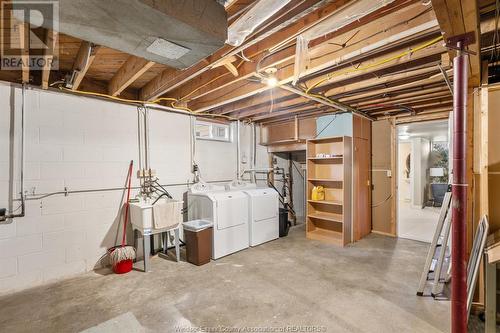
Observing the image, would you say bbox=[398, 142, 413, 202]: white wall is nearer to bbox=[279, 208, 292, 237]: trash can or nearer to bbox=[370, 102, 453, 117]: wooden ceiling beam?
bbox=[370, 102, 453, 117]: wooden ceiling beam

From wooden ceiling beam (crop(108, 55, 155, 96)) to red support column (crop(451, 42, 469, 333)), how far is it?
2.39m

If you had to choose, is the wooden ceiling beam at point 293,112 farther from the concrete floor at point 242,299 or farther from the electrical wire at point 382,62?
the concrete floor at point 242,299

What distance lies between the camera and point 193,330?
6.70ft

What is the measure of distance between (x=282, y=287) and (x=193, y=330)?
1.08 meters

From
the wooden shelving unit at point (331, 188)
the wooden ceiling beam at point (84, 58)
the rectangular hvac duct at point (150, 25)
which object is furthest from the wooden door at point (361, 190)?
the wooden ceiling beam at point (84, 58)

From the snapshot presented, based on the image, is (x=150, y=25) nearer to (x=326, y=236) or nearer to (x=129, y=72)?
(x=129, y=72)

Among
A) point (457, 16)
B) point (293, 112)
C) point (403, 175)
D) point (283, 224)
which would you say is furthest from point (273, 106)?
point (403, 175)

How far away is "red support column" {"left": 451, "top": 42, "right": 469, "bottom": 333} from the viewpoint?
1.56 m

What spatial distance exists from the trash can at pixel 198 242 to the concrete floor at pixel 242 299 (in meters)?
0.12

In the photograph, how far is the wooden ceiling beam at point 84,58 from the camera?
2.08 metres

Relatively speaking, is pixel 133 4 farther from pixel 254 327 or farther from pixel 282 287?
pixel 282 287

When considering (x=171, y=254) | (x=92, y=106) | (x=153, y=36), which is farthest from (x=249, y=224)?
(x=153, y=36)

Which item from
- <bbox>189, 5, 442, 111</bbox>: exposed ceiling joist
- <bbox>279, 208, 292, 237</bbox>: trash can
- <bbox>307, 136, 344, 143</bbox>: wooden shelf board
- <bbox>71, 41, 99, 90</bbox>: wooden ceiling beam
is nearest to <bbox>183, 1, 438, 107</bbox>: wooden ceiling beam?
<bbox>189, 5, 442, 111</bbox>: exposed ceiling joist

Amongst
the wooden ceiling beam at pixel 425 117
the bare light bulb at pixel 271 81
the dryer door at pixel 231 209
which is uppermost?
the bare light bulb at pixel 271 81
